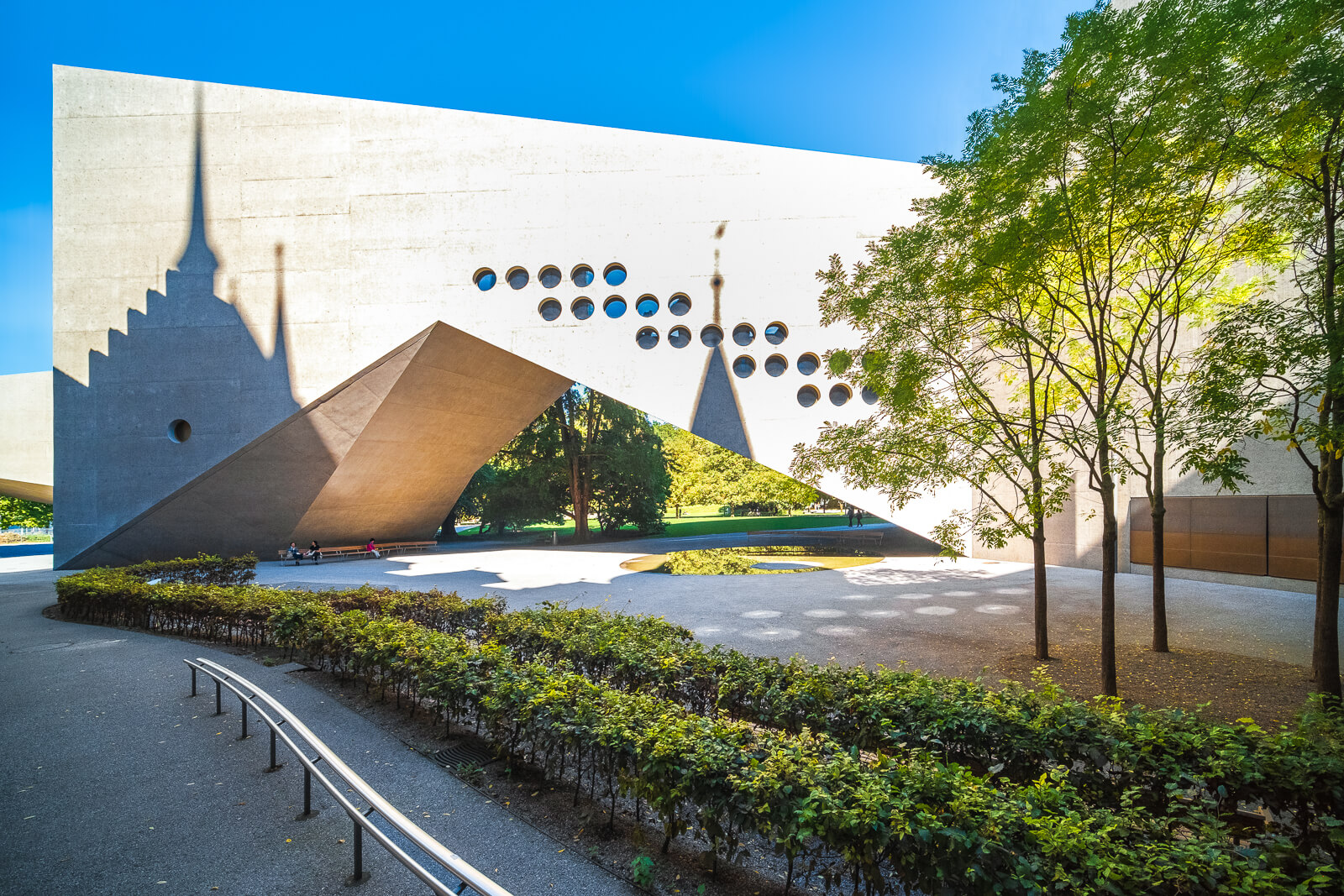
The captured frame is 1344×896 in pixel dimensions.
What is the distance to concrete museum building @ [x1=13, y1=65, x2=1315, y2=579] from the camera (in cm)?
1722

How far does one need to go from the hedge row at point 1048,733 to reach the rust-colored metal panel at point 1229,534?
42.9 feet

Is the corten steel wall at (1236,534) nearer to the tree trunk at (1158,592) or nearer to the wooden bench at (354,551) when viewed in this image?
the tree trunk at (1158,592)

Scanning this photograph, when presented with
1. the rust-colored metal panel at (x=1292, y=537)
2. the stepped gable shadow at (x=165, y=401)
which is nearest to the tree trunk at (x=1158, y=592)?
the rust-colored metal panel at (x=1292, y=537)

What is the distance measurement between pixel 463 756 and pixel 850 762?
3.57m

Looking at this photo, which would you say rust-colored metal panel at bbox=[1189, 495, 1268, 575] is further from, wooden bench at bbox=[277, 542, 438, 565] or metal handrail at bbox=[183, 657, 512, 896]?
wooden bench at bbox=[277, 542, 438, 565]

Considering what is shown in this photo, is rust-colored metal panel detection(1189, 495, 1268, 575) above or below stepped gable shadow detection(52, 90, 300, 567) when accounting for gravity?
below

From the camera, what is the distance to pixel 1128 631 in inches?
386

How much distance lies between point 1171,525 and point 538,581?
1642cm

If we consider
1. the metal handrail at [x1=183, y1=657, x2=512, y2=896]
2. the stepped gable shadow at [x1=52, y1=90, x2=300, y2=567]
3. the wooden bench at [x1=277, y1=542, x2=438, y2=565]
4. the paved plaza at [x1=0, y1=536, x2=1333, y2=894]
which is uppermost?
the stepped gable shadow at [x1=52, y1=90, x2=300, y2=567]

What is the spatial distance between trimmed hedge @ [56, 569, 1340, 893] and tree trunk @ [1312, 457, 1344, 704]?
3192 millimetres

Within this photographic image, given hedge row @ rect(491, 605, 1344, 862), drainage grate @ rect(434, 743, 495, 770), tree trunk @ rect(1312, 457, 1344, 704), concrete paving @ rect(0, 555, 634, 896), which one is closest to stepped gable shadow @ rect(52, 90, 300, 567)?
concrete paving @ rect(0, 555, 634, 896)

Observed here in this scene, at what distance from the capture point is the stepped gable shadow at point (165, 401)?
18.0 m

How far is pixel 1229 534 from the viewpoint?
14.2 metres

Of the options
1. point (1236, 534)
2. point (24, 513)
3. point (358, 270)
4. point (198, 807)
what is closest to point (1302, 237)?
point (1236, 534)
